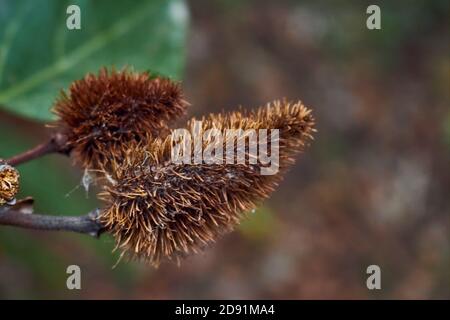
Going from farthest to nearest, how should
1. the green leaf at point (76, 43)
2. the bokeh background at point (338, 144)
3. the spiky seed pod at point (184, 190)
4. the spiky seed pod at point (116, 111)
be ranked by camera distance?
the bokeh background at point (338, 144) → the green leaf at point (76, 43) → the spiky seed pod at point (116, 111) → the spiky seed pod at point (184, 190)

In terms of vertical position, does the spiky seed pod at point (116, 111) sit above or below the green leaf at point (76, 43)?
below

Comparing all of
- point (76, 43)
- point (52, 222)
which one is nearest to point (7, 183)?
point (52, 222)

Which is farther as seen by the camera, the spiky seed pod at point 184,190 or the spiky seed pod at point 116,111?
the spiky seed pod at point 116,111

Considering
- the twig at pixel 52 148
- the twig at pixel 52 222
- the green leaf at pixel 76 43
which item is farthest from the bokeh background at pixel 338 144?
the twig at pixel 52 222

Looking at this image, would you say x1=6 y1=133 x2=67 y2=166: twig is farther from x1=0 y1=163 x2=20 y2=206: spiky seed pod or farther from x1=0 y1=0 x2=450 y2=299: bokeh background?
x1=0 y1=0 x2=450 y2=299: bokeh background

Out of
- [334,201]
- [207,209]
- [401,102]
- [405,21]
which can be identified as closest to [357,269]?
[334,201]

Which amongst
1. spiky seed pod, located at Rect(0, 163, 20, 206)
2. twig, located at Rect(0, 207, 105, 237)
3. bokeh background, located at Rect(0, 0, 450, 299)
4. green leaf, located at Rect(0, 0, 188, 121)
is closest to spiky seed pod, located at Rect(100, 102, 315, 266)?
twig, located at Rect(0, 207, 105, 237)

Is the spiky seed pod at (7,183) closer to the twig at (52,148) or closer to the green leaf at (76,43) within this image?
the twig at (52,148)
